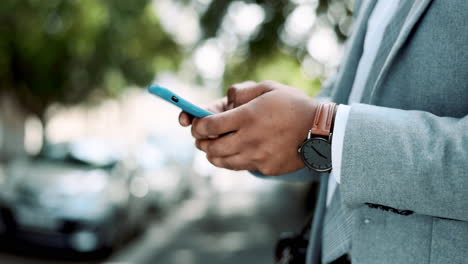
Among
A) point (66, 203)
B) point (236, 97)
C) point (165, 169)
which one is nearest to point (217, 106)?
point (236, 97)

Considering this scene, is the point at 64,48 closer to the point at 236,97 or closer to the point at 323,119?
the point at 236,97

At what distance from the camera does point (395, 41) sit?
1.14m

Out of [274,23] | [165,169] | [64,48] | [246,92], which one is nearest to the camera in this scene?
[246,92]

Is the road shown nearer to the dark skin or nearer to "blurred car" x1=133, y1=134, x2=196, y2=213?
→ "blurred car" x1=133, y1=134, x2=196, y2=213

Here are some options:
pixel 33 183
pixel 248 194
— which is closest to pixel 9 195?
pixel 33 183

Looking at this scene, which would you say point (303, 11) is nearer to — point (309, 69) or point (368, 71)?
point (309, 69)

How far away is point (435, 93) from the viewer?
107 cm

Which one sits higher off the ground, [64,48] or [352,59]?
[352,59]

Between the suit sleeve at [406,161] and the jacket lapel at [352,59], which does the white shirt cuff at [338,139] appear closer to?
the suit sleeve at [406,161]

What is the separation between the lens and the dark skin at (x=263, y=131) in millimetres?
1043

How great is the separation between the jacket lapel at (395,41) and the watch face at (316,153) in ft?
0.73

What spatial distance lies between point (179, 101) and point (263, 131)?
9.6 inches

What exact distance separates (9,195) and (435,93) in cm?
655

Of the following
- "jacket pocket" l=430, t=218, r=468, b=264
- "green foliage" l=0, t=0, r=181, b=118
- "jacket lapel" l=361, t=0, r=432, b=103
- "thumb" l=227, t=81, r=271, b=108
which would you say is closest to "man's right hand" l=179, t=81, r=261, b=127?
"thumb" l=227, t=81, r=271, b=108
